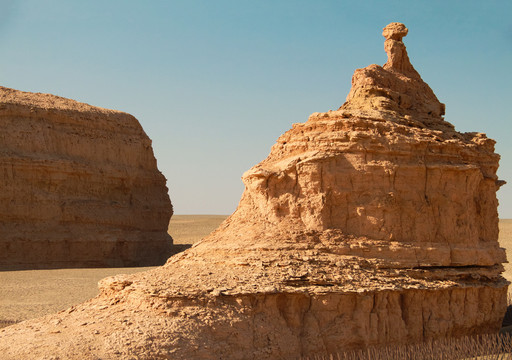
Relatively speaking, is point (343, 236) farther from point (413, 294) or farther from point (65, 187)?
point (65, 187)

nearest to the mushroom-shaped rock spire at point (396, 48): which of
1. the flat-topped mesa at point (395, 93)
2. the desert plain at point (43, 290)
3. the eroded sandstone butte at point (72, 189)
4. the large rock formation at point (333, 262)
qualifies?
the flat-topped mesa at point (395, 93)

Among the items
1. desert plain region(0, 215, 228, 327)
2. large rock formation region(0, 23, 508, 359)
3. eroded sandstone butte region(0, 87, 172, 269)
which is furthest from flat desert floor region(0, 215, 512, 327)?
large rock formation region(0, 23, 508, 359)

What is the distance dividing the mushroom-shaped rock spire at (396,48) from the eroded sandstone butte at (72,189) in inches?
673

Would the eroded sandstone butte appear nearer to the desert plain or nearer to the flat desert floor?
the desert plain

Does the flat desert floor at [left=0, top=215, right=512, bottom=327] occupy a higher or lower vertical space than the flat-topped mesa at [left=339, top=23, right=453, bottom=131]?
lower

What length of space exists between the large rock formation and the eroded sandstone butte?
16.8 metres

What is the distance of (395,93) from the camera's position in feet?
47.7

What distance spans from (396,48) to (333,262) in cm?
618

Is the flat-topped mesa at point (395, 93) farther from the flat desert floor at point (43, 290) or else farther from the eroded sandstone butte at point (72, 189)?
the eroded sandstone butte at point (72, 189)

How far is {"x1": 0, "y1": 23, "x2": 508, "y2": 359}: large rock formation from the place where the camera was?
10094 millimetres

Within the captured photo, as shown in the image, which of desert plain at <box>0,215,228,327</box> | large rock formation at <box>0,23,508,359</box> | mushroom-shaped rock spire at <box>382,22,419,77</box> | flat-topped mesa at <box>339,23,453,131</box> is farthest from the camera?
desert plain at <box>0,215,228,327</box>

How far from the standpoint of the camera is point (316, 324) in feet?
36.1

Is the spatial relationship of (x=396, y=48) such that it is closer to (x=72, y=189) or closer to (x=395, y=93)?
(x=395, y=93)

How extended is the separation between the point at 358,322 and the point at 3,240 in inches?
763
